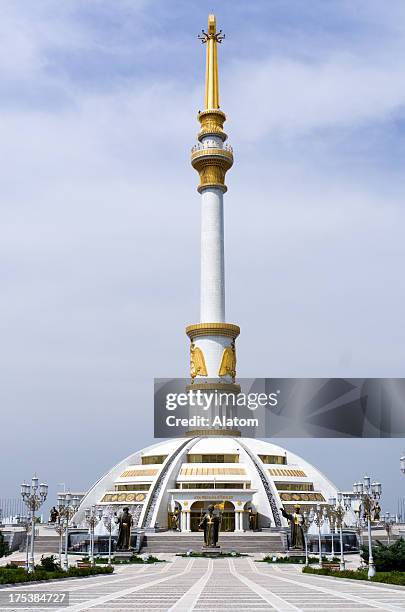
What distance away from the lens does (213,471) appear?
5566 centimetres

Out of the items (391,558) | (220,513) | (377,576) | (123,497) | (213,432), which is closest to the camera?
(377,576)

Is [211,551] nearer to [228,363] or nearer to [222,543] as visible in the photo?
[222,543]

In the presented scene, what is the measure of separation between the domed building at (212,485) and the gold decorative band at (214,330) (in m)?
8.72

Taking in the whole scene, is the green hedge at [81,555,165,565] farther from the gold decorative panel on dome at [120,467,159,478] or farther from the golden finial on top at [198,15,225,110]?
the golden finial on top at [198,15,225,110]

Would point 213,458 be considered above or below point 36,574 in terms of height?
above

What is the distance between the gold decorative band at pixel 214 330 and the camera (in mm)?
63562

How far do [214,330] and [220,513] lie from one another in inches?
632

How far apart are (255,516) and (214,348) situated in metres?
15.8

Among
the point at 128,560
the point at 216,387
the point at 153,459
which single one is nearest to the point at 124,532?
the point at 128,560

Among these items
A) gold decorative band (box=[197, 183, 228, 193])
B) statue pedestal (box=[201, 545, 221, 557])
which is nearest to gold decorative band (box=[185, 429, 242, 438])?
statue pedestal (box=[201, 545, 221, 557])

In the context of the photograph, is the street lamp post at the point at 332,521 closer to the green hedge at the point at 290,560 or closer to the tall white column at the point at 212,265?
the green hedge at the point at 290,560

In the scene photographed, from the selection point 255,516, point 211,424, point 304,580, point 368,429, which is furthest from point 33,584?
point 211,424

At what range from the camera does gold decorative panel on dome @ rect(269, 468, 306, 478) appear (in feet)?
187

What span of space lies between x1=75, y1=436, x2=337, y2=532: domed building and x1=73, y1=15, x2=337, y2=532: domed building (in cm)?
7
